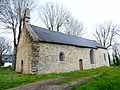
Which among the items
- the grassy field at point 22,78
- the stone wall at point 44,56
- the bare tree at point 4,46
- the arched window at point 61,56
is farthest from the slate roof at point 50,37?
the bare tree at point 4,46

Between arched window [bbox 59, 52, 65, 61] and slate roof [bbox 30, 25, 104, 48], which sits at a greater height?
slate roof [bbox 30, 25, 104, 48]

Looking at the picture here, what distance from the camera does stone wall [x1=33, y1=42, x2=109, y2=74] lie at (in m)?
20.0

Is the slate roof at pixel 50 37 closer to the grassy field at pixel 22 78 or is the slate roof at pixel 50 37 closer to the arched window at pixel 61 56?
the arched window at pixel 61 56

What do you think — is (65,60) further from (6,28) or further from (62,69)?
(6,28)

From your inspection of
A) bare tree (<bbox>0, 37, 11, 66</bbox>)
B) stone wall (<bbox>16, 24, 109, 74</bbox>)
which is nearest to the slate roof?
stone wall (<bbox>16, 24, 109, 74</bbox>)

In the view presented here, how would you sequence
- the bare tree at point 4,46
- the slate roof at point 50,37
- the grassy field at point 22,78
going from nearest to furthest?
the grassy field at point 22,78, the slate roof at point 50,37, the bare tree at point 4,46

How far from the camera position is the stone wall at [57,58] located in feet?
65.7

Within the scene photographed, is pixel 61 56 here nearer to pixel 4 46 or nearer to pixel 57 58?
pixel 57 58

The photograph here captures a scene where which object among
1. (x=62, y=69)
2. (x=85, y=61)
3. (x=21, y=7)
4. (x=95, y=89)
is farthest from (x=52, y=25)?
(x=95, y=89)

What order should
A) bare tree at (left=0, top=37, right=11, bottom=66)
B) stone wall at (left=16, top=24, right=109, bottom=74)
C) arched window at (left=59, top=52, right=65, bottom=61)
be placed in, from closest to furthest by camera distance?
1. stone wall at (left=16, top=24, right=109, bottom=74)
2. arched window at (left=59, top=52, right=65, bottom=61)
3. bare tree at (left=0, top=37, right=11, bottom=66)

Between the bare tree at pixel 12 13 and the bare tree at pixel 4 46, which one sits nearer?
the bare tree at pixel 12 13

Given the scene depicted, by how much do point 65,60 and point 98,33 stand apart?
34.8 meters

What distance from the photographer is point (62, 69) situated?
22578mm

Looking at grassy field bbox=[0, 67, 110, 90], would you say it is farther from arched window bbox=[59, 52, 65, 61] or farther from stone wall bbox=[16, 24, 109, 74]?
arched window bbox=[59, 52, 65, 61]
